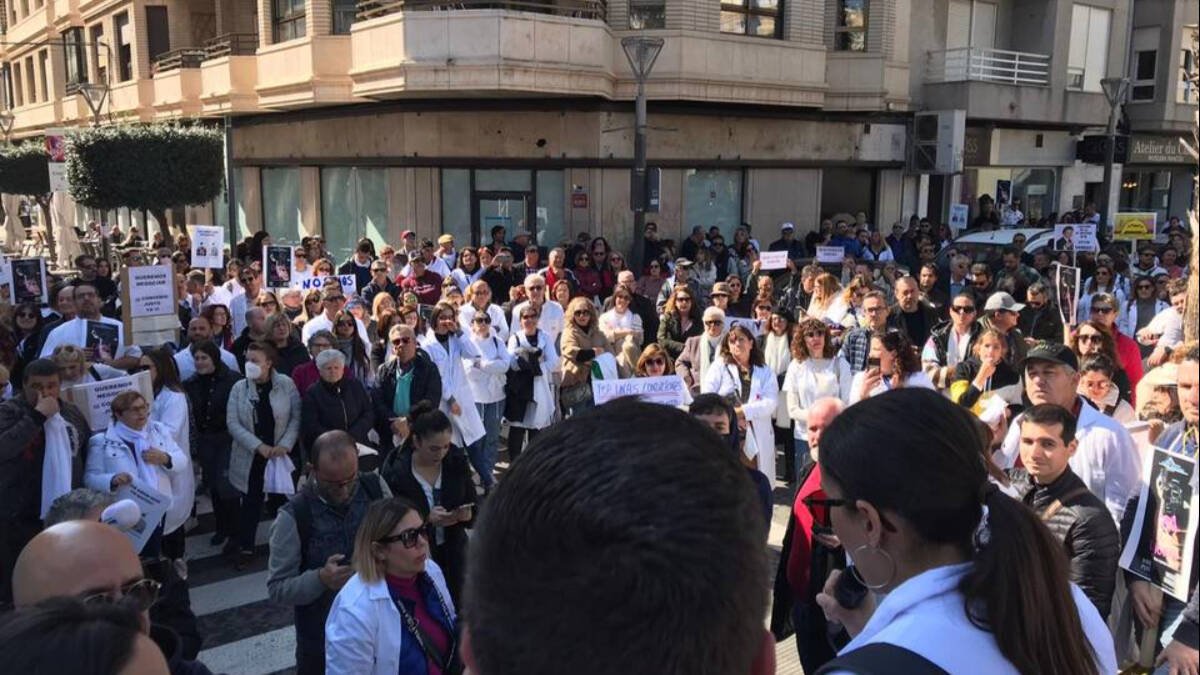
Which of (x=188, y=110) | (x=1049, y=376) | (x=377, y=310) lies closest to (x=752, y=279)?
(x=377, y=310)

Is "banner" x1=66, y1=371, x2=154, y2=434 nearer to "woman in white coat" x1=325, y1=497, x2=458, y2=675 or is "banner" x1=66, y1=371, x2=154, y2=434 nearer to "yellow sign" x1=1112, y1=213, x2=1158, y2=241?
"woman in white coat" x1=325, y1=497, x2=458, y2=675

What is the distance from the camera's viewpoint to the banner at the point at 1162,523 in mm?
3291

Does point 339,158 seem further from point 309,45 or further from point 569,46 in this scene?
point 569,46

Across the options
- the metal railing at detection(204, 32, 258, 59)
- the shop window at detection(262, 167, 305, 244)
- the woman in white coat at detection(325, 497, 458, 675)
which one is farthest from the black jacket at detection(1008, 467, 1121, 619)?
the metal railing at detection(204, 32, 258, 59)

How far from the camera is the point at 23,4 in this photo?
40.8 meters

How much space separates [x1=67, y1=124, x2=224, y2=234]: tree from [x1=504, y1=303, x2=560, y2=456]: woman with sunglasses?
49.4ft

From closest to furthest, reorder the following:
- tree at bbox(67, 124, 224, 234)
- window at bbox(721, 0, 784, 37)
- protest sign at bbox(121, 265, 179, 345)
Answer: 1. protest sign at bbox(121, 265, 179, 345)
2. window at bbox(721, 0, 784, 37)
3. tree at bbox(67, 124, 224, 234)

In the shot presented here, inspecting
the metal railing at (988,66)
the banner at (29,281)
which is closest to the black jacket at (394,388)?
the banner at (29,281)

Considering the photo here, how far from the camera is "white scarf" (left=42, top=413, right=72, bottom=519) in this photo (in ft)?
17.8

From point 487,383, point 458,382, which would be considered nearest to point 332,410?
point 458,382

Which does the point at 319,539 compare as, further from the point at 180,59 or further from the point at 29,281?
the point at 180,59

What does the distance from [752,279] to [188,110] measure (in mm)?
18467

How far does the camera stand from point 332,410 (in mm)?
6961

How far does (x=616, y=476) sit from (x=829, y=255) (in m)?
14.0
